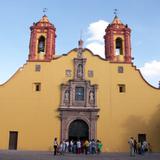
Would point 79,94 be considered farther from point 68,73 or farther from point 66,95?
point 68,73

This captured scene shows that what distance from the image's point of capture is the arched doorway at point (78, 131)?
24931 mm

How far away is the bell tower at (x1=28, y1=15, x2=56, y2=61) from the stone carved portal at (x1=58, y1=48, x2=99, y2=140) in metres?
3.29

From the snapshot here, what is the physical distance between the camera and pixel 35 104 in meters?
25.2

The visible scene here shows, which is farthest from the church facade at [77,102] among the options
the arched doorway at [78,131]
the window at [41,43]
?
the window at [41,43]

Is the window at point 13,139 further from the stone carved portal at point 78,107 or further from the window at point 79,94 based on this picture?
the window at point 79,94

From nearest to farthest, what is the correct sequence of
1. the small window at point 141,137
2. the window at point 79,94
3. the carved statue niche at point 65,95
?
the small window at point 141,137, the carved statue niche at point 65,95, the window at point 79,94

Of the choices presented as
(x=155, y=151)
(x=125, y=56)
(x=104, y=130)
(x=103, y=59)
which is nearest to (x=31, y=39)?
(x=103, y=59)

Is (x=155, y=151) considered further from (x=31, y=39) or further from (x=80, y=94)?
(x=31, y=39)

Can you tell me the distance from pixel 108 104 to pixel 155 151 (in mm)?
5438

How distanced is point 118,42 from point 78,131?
959cm

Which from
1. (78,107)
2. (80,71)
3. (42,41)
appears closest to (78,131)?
(78,107)

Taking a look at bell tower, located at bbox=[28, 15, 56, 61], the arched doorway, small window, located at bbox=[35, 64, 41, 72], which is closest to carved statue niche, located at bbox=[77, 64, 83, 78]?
bell tower, located at bbox=[28, 15, 56, 61]

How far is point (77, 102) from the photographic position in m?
25.5

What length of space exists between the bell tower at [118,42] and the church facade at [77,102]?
16 centimetres
